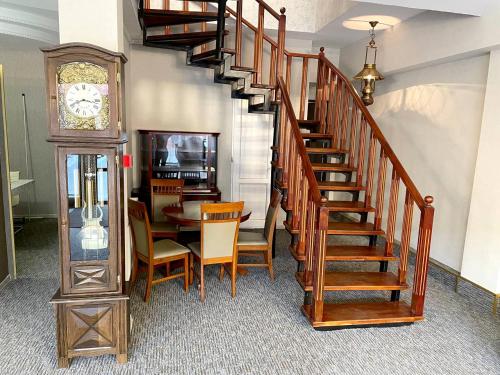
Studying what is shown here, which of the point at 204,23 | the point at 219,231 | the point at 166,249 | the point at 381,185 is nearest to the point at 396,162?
the point at 381,185

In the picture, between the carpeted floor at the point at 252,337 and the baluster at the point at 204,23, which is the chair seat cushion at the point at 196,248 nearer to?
the carpeted floor at the point at 252,337

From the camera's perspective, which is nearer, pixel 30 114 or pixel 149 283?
pixel 149 283

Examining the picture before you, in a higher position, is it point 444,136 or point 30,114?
point 30,114

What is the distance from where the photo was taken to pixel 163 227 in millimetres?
4234

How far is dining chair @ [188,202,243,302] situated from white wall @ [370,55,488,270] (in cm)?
237

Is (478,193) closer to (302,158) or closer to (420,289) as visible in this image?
(420,289)

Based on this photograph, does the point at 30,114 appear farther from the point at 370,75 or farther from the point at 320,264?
the point at 320,264

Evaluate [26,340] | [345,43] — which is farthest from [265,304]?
[345,43]

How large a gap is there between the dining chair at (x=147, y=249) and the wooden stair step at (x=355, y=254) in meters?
1.39

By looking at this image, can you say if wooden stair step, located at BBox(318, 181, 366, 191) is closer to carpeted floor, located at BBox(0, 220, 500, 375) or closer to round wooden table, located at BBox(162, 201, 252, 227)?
round wooden table, located at BBox(162, 201, 252, 227)

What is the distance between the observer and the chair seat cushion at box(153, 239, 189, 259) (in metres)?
3.43

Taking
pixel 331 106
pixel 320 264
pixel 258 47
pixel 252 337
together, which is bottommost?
pixel 252 337

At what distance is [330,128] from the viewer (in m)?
4.80

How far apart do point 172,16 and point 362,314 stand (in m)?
3.62
